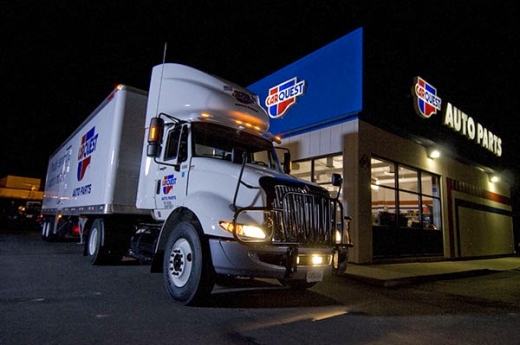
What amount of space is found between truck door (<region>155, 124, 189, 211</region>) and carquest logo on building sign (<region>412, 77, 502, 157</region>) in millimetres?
11162

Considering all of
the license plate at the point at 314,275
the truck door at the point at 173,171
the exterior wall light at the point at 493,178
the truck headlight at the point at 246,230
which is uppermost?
the exterior wall light at the point at 493,178

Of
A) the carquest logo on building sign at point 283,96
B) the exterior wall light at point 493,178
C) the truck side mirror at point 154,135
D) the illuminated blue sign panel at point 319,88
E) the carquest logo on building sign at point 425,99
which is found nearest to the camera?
the truck side mirror at point 154,135

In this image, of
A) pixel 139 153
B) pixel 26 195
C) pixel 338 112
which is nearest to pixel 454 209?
pixel 338 112

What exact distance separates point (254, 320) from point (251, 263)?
0.70 meters

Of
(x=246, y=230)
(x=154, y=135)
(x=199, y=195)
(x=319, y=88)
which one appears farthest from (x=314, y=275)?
(x=319, y=88)

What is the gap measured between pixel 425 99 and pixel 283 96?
599 cm

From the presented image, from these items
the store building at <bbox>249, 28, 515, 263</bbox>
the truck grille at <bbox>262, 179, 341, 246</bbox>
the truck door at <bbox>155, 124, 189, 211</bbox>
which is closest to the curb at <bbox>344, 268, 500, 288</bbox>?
the store building at <bbox>249, 28, 515, 263</bbox>

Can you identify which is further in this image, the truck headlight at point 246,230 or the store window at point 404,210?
the store window at point 404,210

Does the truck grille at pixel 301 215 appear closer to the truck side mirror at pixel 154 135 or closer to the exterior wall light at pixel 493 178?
the truck side mirror at pixel 154 135

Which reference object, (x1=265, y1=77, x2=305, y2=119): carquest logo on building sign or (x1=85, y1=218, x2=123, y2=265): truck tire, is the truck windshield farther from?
(x1=265, y1=77, x2=305, y2=119): carquest logo on building sign

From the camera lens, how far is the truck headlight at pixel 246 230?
4.49m

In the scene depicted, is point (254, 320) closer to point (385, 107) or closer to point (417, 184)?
point (385, 107)

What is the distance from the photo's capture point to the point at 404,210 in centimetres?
1358

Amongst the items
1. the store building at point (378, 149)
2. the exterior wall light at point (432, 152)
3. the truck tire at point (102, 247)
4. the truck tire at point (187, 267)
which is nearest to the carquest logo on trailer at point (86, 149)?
the truck tire at point (102, 247)
